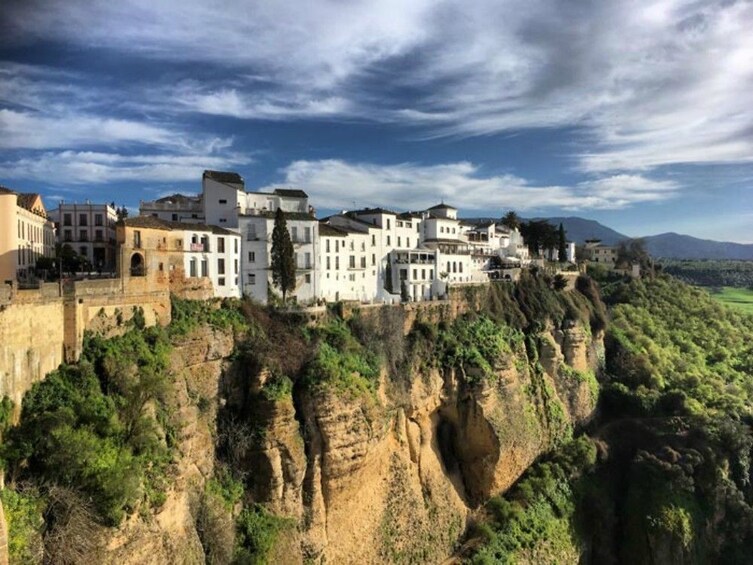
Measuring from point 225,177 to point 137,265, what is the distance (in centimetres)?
1179

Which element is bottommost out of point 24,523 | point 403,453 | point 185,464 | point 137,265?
point 403,453

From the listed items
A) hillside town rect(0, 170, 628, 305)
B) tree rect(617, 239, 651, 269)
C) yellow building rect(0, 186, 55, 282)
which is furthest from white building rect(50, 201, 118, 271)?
tree rect(617, 239, 651, 269)

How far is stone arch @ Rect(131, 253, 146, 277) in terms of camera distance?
22625 mm

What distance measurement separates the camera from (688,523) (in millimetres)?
32156

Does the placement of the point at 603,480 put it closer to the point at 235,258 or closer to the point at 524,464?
the point at 524,464

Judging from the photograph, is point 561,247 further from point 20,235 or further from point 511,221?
point 20,235

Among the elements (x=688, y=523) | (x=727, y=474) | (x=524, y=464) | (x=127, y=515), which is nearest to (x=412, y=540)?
(x=524, y=464)

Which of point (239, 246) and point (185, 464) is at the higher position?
point (239, 246)

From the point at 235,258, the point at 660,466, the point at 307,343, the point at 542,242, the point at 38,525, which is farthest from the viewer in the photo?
the point at 542,242

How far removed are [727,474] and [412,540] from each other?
22.7 metres

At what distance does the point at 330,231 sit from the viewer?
34.8 meters

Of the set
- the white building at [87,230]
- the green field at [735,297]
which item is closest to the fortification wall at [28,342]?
the white building at [87,230]

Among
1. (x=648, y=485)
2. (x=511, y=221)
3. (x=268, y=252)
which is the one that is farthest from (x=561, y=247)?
(x=268, y=252)

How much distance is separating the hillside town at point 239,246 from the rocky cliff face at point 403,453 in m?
7.18
